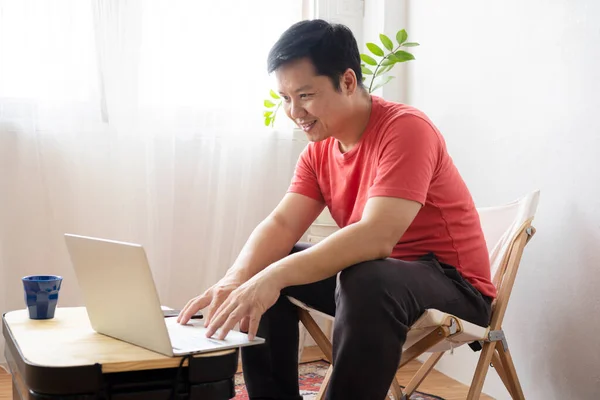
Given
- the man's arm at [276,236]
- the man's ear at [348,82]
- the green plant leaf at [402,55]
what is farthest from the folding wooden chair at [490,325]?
the green plant leaf at [402,55]

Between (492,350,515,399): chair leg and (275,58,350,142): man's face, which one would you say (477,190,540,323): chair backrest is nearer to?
(492,350,515,399): chair leg

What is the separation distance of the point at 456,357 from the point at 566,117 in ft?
3.15

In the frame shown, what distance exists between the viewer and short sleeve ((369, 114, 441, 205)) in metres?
1.53

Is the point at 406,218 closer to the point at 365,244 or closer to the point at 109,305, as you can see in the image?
the point at 365,244

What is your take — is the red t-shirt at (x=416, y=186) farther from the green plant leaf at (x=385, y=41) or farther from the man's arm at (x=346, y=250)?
the green plant leaf at (x=385, y=41)

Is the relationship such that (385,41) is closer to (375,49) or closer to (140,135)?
(375,49)

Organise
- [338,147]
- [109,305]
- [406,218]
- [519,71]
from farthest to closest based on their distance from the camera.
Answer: [519,71] → [338,147] → [406,218] → [109,305]

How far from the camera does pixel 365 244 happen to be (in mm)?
1458

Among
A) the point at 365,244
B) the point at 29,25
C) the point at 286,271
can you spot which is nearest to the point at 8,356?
the point at 286,271

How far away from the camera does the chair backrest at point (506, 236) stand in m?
1.74


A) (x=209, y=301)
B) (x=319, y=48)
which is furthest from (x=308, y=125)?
(x=209, y=301)

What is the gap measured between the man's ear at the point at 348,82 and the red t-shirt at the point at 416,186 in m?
0.09

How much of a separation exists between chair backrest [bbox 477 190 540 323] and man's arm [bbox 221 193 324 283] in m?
0.48

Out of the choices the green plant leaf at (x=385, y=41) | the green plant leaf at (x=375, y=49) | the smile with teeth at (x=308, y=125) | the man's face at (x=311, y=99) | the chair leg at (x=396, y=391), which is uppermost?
the green plant leaf at (x=385, y=41)
